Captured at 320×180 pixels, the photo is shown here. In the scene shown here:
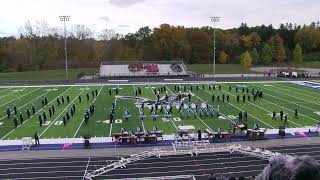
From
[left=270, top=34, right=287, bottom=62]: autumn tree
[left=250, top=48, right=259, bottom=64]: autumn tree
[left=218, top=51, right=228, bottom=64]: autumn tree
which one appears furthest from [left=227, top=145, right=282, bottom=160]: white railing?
[left=270, top=34, right=287, bottom=62]: autumn tree

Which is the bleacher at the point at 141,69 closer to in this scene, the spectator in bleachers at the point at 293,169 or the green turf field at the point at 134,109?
the green turf field at the point at 134,109

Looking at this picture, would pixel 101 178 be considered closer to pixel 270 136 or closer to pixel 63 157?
pixel 63 157

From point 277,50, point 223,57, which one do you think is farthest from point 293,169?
point 277,50

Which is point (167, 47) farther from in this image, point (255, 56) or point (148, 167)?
point (148, 167)

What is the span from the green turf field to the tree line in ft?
95.1

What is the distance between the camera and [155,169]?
17.1 metres

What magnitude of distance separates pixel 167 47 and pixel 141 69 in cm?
1724

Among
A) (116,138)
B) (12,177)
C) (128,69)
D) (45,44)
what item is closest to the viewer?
(12,177)

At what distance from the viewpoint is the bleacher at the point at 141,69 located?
60.9 meters

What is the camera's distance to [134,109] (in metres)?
32.1

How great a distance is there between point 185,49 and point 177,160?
60.2 metres

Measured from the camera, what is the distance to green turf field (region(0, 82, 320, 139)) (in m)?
25.3

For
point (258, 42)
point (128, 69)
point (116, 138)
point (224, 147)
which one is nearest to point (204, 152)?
point (224, 147)

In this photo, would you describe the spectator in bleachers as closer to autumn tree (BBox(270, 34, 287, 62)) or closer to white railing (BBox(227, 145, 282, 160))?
white railing (BBox(227, 145, 282, 160))
